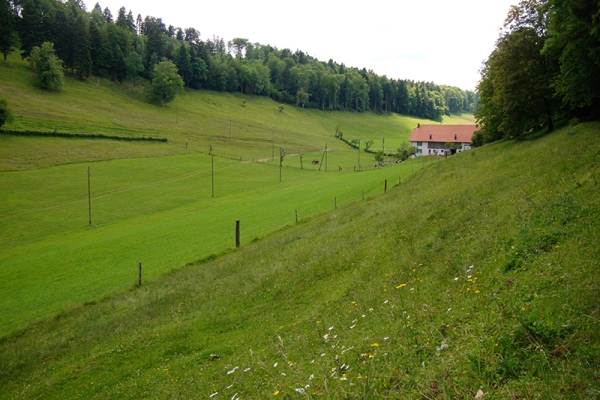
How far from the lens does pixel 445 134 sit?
110m

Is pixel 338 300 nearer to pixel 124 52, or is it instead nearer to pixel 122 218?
pixel 122 218

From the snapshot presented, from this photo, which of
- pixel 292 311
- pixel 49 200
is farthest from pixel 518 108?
pixel 49 200

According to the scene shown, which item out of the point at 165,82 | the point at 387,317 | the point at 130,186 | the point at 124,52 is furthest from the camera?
the point at 124,52

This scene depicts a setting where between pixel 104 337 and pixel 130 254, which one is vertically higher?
pixel 104 337

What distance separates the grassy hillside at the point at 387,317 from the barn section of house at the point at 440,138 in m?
88.3

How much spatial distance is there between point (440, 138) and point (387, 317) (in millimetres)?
108405

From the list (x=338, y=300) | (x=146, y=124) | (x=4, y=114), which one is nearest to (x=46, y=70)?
(x=146, y=124)

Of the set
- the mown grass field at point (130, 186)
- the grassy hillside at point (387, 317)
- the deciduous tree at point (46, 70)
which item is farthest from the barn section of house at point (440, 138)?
the deciduous tree at point (46, 70)

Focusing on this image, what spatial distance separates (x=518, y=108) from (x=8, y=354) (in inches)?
1746

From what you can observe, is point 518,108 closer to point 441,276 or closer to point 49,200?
point 441,276

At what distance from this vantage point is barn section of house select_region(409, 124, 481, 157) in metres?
106

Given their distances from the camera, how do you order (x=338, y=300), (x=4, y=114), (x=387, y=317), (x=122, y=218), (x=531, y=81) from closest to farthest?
Result: (x=387, y=317) → (x=338, y=300) → (x=531, y=81) → (x=122, y=218) → (x=4, y=114)

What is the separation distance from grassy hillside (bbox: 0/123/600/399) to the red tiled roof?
3518 inches

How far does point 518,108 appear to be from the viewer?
37781mm
